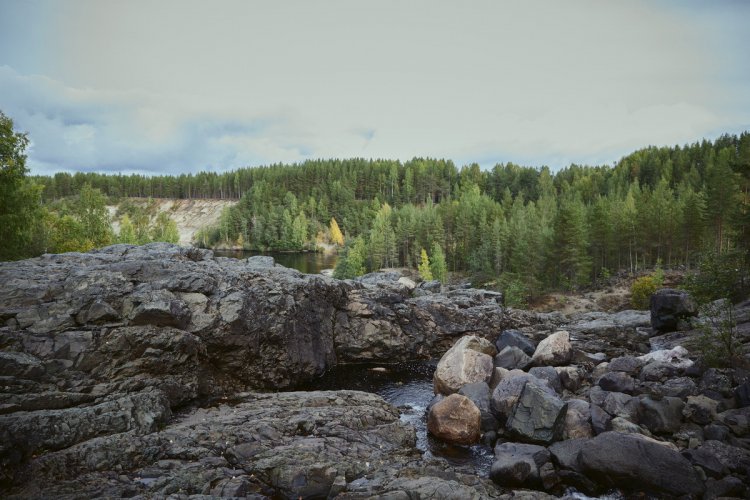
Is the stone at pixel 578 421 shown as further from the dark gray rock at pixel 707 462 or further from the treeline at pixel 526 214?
the treeline at pixel 526 214

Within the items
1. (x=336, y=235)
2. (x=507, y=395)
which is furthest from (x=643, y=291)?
(x=336, y=235)

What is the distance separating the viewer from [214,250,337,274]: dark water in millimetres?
118387

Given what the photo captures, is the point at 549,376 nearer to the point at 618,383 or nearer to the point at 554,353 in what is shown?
the point at 554,353

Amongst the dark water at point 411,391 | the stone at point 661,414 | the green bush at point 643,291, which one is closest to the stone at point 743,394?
the stone at point 661,414

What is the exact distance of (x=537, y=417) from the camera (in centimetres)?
2009

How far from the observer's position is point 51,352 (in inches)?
787

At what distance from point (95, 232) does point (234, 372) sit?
57.8 meters

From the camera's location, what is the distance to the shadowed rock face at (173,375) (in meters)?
15.1

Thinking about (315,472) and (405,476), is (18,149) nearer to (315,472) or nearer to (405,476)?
(315,472)

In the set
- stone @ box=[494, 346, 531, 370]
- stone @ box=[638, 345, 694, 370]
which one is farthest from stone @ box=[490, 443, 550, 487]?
stone @ box=[638, 345, 694, 370]

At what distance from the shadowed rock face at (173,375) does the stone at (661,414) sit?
1125 centimetres

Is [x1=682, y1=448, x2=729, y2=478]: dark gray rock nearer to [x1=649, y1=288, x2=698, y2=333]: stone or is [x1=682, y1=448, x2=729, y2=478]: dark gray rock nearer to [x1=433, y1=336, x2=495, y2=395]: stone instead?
[x1=433, y1=336, x2=495, y2=395]: stone

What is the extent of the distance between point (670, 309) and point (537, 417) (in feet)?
86.1

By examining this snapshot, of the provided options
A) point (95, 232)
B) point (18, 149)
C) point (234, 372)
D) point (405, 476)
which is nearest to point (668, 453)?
point (405, 476)
